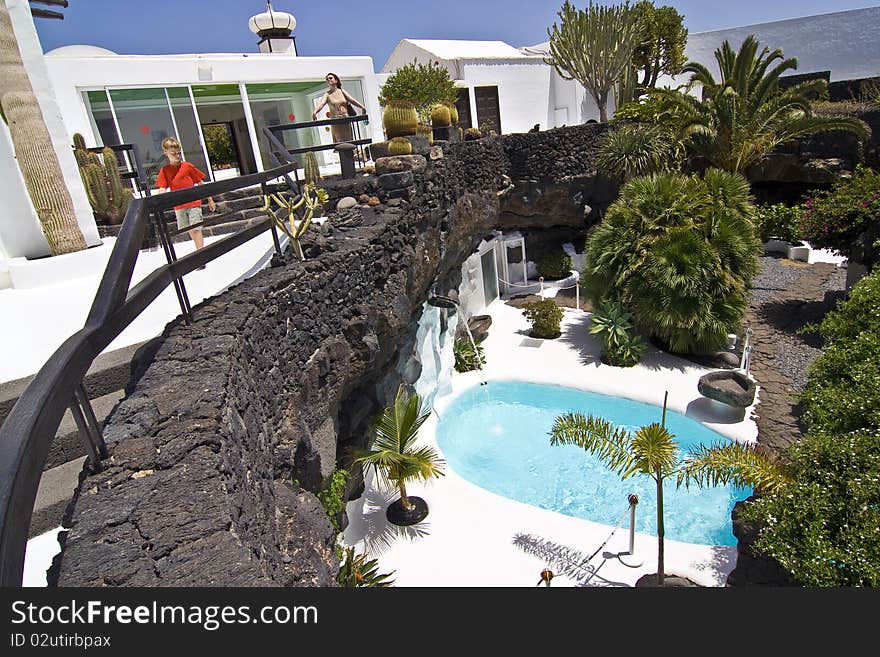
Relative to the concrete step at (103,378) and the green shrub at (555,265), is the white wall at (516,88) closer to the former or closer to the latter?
the green shrub at (555,265)

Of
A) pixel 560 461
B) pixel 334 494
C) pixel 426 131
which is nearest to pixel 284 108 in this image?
pixel 426 131

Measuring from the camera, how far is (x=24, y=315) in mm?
5699

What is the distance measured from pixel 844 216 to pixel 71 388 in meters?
16.3

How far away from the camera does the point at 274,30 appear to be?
20719 millimetres

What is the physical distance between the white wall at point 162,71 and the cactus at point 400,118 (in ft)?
22.2

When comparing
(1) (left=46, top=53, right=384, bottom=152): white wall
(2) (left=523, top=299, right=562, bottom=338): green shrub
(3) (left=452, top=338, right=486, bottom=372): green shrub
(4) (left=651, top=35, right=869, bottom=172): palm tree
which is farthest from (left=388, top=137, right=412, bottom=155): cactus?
(4) (left=651, top=35, right=869, bottom=172): palm tree

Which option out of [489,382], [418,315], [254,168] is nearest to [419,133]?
[418,315]

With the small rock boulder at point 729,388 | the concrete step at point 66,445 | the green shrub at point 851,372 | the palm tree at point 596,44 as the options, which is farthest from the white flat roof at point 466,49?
the concrete step at point 66,445

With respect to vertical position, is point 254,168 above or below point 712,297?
above

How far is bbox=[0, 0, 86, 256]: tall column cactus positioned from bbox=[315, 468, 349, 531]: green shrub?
5105 millimetres

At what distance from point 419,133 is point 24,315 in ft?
28.0

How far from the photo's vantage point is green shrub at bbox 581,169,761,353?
13.0 metres

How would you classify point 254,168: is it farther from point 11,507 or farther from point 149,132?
point 11,507

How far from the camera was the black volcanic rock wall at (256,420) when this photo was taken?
241 centimetres
